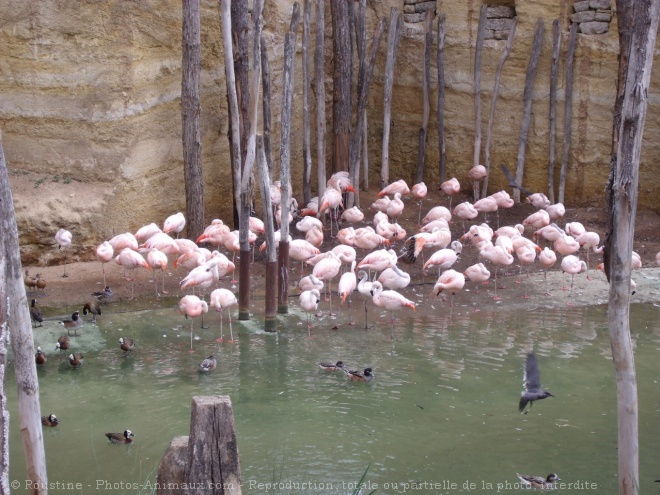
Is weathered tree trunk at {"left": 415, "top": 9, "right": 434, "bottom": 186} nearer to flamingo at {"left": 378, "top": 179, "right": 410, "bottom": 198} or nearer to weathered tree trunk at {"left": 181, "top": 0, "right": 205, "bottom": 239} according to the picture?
flamingo at {"left": 378, "top": 179, "right": 410, "bottom": 198}

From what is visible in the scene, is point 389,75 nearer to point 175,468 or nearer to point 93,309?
point 93,309

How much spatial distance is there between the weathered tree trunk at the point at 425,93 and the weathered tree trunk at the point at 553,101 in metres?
1.73

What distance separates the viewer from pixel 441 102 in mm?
13453

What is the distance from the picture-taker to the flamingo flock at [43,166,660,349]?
8969 millimetres

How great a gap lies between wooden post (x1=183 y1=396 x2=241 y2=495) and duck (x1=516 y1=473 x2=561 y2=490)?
2552 millimetres

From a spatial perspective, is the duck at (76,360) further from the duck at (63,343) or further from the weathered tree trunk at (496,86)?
the weathered tree trunk at (496,86)

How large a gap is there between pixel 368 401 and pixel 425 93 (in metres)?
7.36

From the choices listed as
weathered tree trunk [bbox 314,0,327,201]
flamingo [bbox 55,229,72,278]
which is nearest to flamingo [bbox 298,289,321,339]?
flamingo [bbox 55,229,72,278]

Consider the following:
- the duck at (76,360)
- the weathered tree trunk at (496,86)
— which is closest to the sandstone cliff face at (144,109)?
the weathered tree trunk at (496,86)

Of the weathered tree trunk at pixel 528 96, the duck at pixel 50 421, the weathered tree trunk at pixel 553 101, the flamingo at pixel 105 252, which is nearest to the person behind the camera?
the duck at pixel 50 421

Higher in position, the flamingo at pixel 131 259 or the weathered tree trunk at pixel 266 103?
the weathered tree trunk at pixel 266 103

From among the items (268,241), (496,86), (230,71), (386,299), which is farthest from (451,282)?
(496,86)

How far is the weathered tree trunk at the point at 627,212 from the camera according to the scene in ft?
15.0

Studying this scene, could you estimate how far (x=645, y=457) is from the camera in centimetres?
605
